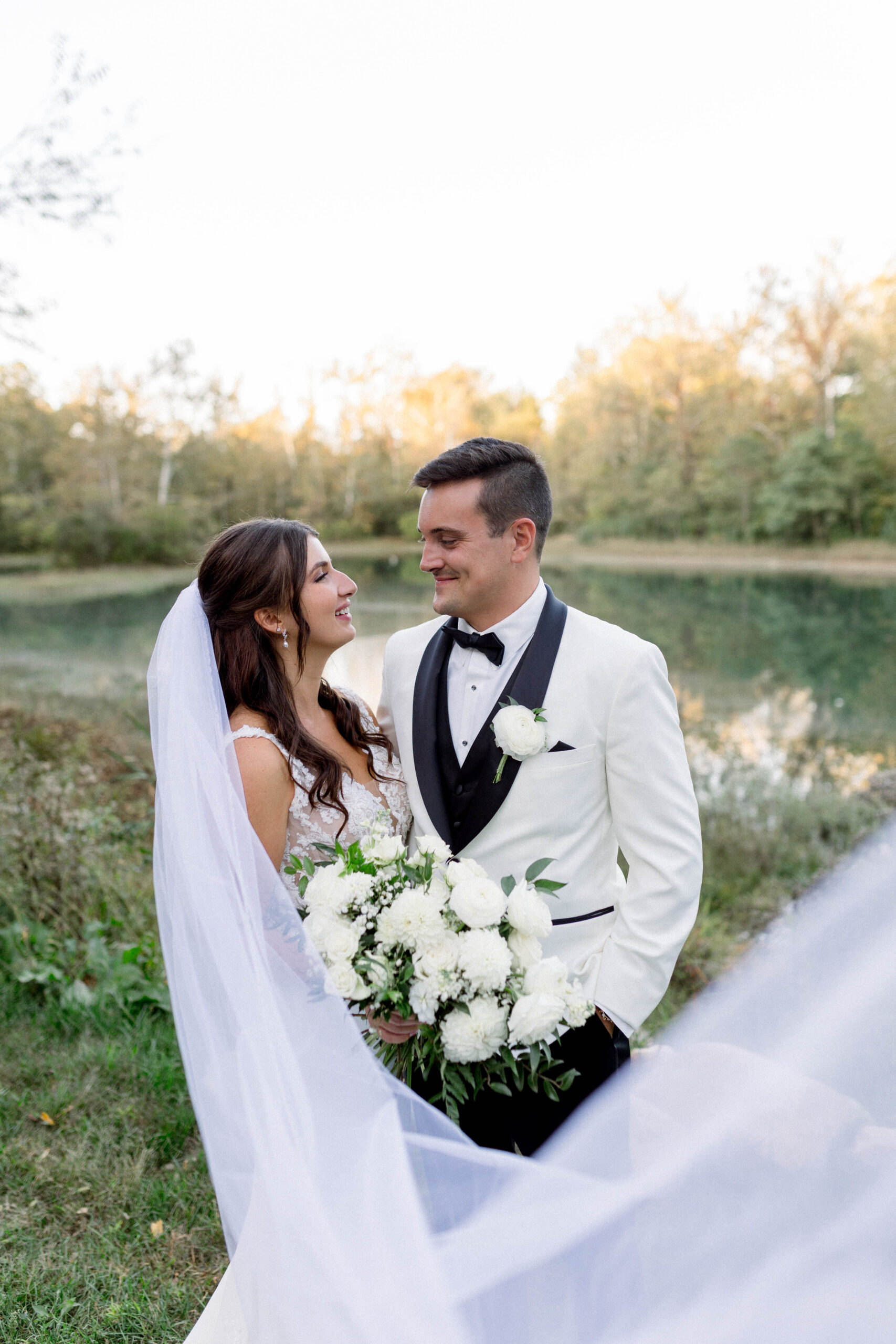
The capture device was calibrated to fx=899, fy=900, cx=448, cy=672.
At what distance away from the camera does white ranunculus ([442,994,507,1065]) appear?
1.70m

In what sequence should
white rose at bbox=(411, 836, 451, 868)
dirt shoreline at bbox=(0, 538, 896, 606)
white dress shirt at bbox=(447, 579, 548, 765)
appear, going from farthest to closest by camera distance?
dirt shoreline at bbox=(0, 538, 896, 606) < white dress shirt at bbox=(447, 579, 548, 765) < white rose at bbox=(411, 836, 451, 868)

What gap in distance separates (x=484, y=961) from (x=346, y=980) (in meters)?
0.27

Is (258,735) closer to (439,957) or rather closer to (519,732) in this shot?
(519,732)

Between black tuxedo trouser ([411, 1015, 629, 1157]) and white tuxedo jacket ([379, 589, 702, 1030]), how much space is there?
3.2 inches

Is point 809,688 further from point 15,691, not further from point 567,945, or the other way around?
point 567,945

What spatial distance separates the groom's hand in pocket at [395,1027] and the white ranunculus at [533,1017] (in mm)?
227

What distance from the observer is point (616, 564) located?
2403cm

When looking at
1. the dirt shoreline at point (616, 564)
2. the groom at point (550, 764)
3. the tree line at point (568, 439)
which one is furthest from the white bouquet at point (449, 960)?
the dirt shoreline at point (616, 564)

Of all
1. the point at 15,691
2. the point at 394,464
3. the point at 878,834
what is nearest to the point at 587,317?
the point at 394,464

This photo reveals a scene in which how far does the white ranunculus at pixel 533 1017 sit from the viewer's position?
5.59ft

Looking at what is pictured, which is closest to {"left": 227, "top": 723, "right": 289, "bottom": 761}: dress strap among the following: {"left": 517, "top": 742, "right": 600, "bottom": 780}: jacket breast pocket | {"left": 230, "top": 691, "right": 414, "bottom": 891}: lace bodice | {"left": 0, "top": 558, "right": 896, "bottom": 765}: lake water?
{"left": 230, "top": 691, "right": 414, "bottom": 891}: lace bodice

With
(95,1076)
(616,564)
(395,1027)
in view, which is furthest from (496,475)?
(616,564)

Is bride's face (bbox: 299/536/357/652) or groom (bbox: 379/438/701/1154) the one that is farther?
bride's face (bbox: 299/536/357/652)

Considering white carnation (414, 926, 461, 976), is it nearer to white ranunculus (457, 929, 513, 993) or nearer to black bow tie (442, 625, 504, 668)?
white ranunculus (457, 929, 513, 993)
